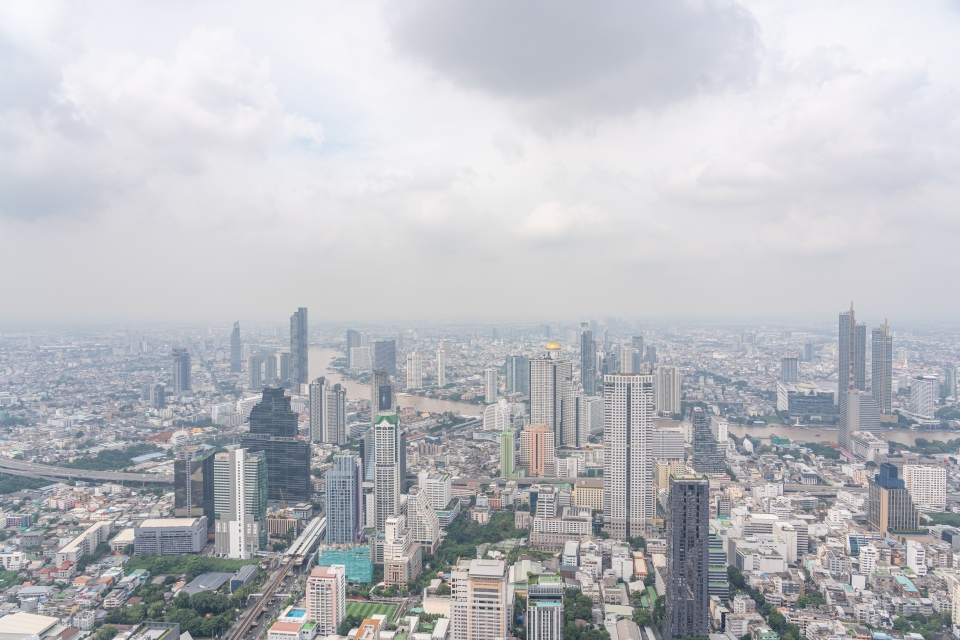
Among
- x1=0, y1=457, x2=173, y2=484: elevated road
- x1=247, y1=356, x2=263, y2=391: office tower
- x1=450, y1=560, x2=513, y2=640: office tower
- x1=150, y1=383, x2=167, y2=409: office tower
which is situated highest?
x1=247, y1=356, x2=263, y2=391: office tower

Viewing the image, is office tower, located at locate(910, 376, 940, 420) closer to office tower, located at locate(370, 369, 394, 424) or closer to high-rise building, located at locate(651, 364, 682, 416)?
high-rise building, located at locate(651, 364, 682, 416)

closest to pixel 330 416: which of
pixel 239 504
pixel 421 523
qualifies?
pixel 239 504

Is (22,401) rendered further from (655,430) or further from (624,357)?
(624,357)

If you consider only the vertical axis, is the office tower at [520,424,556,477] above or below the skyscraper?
below

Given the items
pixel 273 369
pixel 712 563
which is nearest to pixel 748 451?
pixel 712 563

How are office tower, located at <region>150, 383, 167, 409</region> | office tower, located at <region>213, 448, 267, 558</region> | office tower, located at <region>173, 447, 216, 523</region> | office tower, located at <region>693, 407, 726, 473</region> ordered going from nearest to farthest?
office tower, located at <region>213, 448, 267, 558</region>, office tower, located at <region>173, 447, 216, 523</region>, office tower, located at <region>693, 407, 726, 473</region>, office tower, located at <region>150, 383, 167, 409</region>

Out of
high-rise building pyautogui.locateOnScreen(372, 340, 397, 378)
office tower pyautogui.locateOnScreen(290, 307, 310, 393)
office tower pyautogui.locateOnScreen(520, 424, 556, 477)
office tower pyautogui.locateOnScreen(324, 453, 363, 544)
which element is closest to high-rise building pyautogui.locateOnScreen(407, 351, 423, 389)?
high-rise building pyautogui.locateOnScreen(372, 340, 397, 378)

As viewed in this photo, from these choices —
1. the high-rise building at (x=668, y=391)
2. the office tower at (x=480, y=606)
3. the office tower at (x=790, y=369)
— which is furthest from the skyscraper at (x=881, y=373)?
the office tower at (x=480, y=606)
